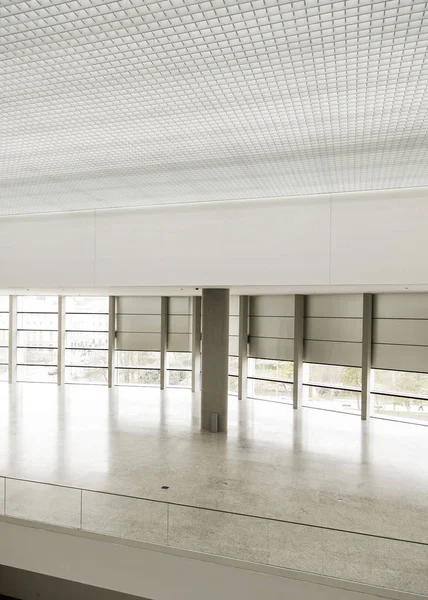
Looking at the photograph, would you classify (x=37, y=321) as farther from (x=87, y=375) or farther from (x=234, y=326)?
(x=234, y=326)

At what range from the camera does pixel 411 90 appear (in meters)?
7.17

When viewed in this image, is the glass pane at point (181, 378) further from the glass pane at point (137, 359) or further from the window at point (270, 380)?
the window at point (270, 380)

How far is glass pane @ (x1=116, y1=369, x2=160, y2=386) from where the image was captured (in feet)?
98.4

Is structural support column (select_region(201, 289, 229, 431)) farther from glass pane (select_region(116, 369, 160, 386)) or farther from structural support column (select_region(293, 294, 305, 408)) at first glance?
glass pane (select_region(116, 369, 160, 386))

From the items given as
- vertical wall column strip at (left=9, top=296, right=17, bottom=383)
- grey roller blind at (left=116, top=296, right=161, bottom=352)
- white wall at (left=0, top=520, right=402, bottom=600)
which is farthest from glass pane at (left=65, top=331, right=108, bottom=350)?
white wall at (left=0, top=520, right=402, bottom=600)

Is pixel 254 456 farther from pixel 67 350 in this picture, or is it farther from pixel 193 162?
pixel 67 350

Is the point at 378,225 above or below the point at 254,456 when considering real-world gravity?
above

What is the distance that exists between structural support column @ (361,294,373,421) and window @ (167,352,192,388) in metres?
11.5

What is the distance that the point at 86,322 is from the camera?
30672 millimetres

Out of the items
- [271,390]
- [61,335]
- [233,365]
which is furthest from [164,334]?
[271,390]

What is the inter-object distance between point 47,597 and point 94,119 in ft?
48.3

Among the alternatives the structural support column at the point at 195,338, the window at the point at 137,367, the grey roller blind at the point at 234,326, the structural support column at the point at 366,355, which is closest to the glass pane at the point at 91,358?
the window at the point at 137,367

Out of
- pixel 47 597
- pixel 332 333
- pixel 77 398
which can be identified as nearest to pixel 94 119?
pixel 47 597

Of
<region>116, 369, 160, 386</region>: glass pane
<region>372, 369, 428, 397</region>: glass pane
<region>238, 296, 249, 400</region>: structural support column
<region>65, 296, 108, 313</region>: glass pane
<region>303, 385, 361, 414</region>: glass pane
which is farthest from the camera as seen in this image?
<region>65, 296, 108, 313</region>: glass pane
